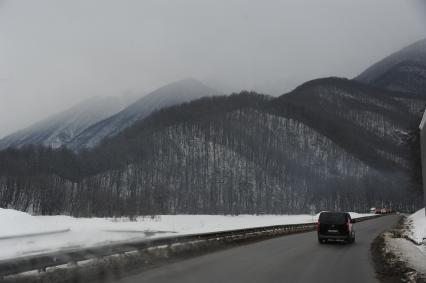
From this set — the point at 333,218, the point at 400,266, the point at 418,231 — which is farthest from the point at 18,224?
the point at 418,231

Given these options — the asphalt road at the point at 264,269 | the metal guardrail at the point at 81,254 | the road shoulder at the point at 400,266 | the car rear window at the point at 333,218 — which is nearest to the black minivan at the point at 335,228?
the car rear window at the point at 333,218

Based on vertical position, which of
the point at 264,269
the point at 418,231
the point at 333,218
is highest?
the point at 333,218

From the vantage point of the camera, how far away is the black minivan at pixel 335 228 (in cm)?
2883

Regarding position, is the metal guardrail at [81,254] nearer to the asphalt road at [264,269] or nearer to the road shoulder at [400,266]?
the asphalt road at [264,269]

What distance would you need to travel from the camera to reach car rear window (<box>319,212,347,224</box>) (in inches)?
1149

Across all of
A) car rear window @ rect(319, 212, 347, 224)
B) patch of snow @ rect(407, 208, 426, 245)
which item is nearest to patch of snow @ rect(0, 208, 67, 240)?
car rear window @ rect(319, 212, 347, 224)

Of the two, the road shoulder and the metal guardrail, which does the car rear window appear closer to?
the metal guardrail

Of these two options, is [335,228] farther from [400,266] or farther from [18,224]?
[18,224]

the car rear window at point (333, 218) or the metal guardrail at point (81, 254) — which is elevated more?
the car rear window at point (333, 218)

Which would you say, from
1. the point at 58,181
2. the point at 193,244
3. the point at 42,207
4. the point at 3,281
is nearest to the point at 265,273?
the point at 3,281

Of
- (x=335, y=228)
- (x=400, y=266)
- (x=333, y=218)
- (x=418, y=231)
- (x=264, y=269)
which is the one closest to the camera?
(x=264, y=269)

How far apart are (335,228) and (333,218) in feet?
2.30

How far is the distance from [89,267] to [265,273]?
484 cm

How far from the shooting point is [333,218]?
29.5 m
